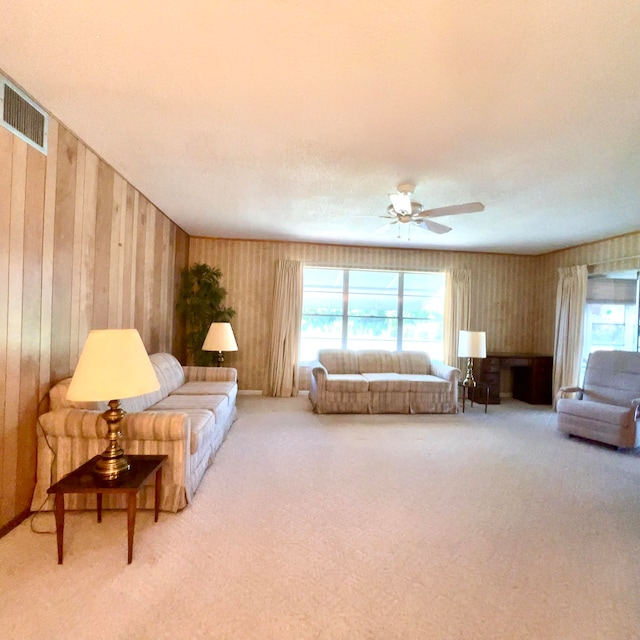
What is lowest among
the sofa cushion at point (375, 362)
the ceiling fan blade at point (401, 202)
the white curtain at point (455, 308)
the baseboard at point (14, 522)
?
the baseboard at point (14, 522)

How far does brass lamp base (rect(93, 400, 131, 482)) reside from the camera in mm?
1928

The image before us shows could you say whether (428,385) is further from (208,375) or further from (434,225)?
(208,375)

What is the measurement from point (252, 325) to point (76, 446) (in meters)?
3.85

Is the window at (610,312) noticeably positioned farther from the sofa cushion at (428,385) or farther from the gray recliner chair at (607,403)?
the sofa cushion at (428,385)

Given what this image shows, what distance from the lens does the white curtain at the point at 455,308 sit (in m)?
6.20

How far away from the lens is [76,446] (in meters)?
2.24

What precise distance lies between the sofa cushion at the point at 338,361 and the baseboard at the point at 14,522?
3850mm

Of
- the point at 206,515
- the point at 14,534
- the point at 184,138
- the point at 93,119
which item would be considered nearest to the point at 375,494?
the point at 206,515

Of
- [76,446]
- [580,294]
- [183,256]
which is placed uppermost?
[183,256]

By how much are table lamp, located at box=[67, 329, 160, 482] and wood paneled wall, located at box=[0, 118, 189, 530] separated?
0.58m

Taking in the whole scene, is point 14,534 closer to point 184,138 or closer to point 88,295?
point 88,295

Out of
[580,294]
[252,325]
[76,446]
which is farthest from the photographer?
[252,325]

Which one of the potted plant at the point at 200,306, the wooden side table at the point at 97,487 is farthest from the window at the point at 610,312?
the wooden side table at the point at 97,487

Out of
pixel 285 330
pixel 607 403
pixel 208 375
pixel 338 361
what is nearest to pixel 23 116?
pixel 208 375
